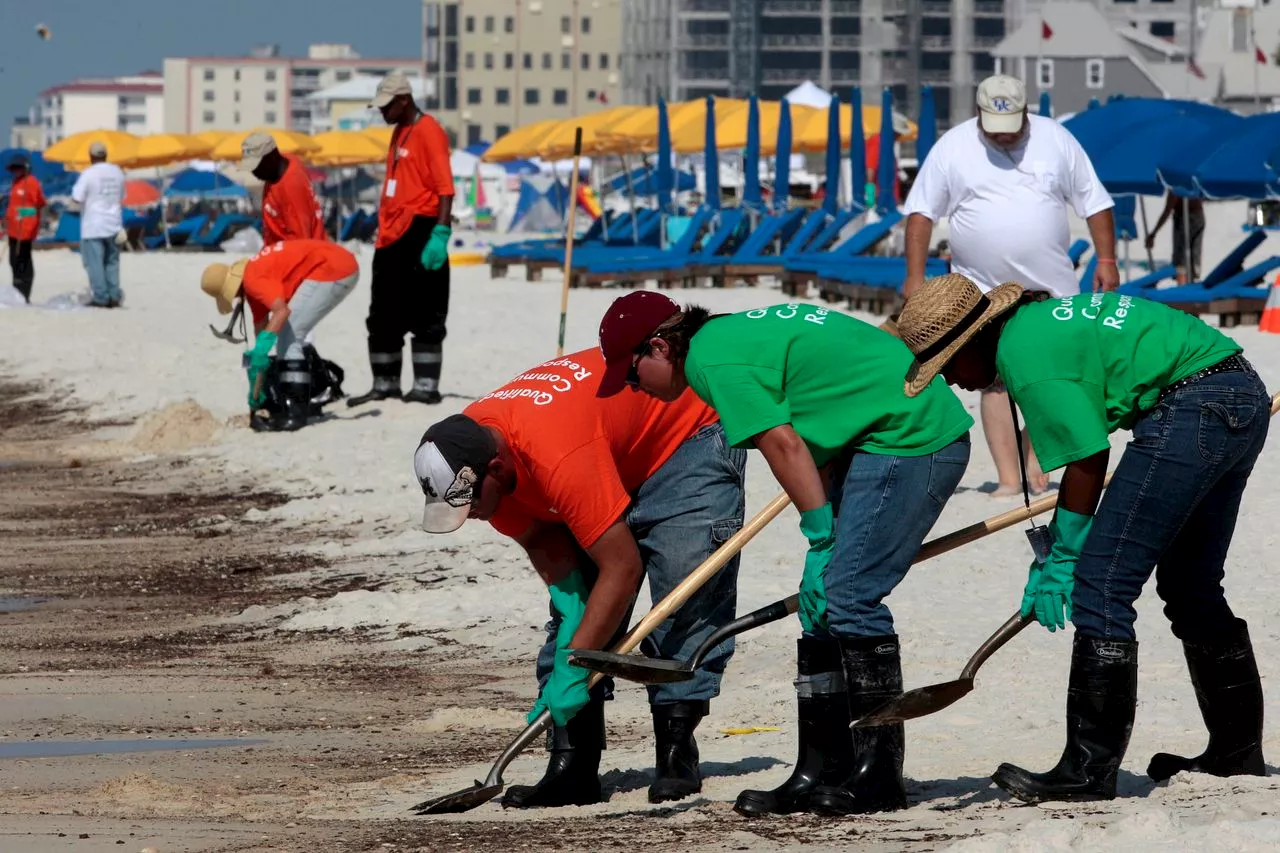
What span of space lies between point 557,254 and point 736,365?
23.6 meters

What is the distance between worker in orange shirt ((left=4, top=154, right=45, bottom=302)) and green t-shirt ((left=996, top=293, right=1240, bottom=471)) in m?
19.3

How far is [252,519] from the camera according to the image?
9688 millimetres

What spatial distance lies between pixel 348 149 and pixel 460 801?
37.7 metres

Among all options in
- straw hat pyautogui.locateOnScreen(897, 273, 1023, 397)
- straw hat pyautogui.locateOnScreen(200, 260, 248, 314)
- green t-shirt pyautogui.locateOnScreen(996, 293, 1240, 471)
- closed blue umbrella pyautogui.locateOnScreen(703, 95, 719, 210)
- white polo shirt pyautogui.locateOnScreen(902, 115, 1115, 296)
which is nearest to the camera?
green t-shirt pyautogui.locateOnScreen(996, 293, 1240, 471)

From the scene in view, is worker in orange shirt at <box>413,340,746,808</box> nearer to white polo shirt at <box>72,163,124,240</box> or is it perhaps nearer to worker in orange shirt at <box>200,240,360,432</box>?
worker in orange shirt at <box>200,240,360,432</box>

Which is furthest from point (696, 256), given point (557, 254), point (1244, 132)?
point (1244, 132)

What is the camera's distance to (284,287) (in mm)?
11219

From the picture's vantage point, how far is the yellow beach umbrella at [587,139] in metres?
33.2

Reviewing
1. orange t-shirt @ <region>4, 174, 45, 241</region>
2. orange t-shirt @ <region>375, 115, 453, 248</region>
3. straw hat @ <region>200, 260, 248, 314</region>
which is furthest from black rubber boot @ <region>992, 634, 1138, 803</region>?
orange t-shirt @ <region>4, 174, 45, 241</region>

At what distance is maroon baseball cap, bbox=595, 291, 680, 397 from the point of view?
439cm

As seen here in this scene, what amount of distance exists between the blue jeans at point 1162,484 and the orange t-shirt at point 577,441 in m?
1.05

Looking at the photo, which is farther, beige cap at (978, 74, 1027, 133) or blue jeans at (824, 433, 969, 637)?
beige cap at (978, 74, 1027, 133)

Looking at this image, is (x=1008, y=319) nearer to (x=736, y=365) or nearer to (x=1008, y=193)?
(x=736, y=365)

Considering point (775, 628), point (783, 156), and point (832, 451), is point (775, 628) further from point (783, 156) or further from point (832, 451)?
point (783, 156)
